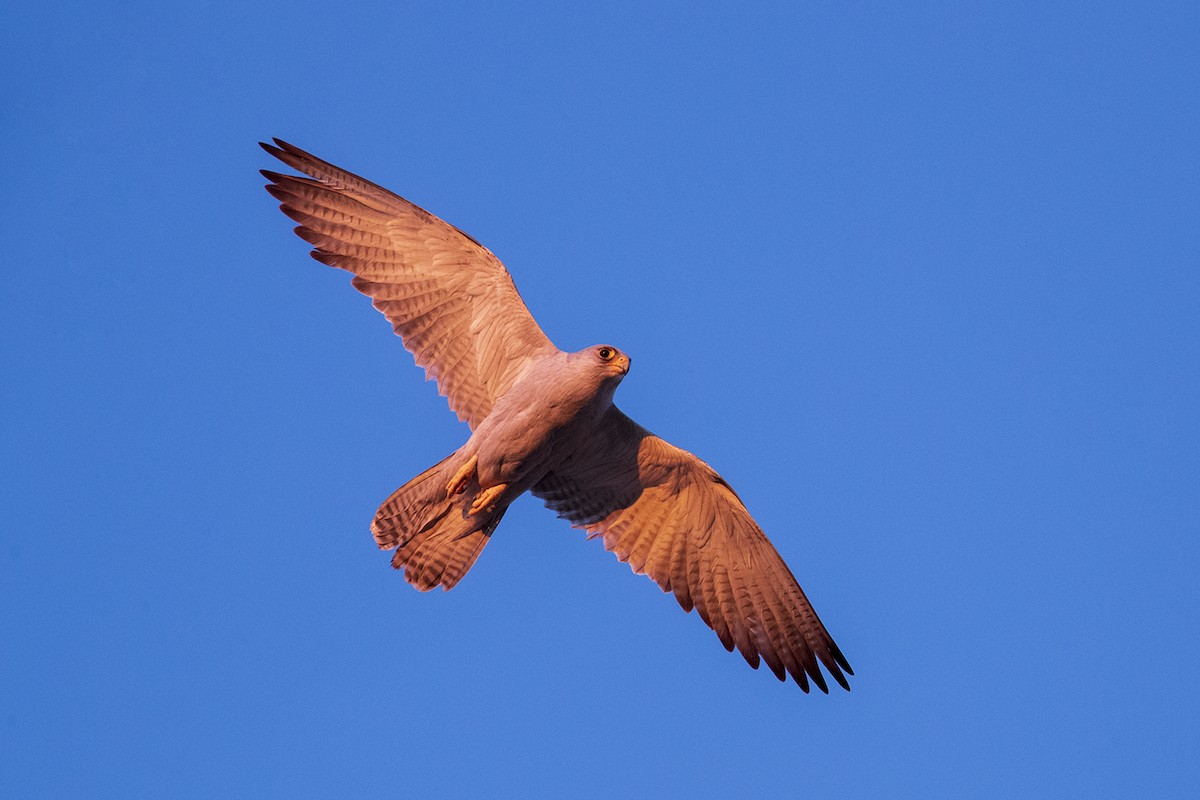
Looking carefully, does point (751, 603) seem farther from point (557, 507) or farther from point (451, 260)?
point (451, 260)

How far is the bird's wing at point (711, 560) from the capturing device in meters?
14.0

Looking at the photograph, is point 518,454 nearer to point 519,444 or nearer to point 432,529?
point 519,444

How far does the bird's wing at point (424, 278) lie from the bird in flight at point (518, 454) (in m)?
0.01

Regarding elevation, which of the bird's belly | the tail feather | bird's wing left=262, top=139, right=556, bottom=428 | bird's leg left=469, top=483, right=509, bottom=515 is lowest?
the tail feather

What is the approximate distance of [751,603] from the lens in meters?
14.2

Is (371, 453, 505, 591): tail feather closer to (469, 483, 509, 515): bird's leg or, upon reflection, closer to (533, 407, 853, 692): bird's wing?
(469, 483, 509, 515): bird's leg

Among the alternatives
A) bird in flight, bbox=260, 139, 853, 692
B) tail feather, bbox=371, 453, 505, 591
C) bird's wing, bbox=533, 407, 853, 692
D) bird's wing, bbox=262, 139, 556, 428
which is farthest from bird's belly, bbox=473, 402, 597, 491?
bird's wing, bbox=533, 407, 853, 692

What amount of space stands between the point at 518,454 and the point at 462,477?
516 millimetres

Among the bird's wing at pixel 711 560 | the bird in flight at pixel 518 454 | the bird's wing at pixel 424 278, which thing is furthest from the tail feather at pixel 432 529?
the bird's wing at pixel 711 560

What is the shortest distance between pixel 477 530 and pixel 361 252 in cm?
273

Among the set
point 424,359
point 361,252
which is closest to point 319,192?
point 361,252

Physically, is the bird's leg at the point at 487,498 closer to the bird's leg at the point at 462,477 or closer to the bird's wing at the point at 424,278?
the bird's leg at the point at 462,477

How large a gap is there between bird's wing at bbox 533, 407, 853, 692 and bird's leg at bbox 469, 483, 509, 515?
3.10 feet

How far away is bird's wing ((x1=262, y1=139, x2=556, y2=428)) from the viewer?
44.5ft
